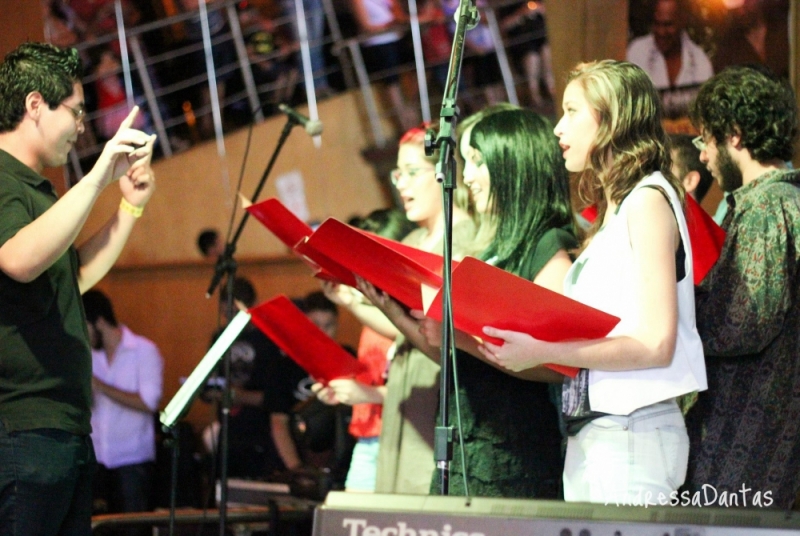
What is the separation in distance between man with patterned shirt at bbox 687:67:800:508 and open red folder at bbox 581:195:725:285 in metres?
0.02

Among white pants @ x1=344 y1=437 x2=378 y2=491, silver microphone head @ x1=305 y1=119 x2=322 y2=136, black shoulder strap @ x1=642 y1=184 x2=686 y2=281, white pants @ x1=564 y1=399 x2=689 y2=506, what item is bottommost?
white pants @ x1=344 y1=437 x2=378 y2=491

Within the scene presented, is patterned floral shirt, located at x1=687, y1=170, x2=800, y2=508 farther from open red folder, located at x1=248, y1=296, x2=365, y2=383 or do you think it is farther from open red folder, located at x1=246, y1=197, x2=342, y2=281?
open red folder, located at x1=248, y1=296, x2=365, y2=383

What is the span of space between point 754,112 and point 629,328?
0.75 metres

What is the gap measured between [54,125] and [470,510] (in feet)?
4.88

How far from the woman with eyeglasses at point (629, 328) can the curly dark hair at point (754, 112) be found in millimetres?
340

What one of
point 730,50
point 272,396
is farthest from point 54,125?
point 272,396

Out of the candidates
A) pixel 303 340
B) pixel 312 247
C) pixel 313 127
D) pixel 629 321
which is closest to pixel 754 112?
pixel 629 321

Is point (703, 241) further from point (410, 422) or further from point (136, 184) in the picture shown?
point (136, 184)

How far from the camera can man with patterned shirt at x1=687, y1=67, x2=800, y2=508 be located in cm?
207

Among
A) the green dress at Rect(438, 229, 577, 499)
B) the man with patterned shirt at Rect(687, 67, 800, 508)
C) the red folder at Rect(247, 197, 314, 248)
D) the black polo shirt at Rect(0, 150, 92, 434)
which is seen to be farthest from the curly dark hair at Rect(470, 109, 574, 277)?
the black polo shirt at Rect(0, 150, 92, 434)

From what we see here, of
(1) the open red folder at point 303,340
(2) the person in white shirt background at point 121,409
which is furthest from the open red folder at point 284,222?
(2) the person in white shirt background at point 121,409

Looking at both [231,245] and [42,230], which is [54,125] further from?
[231,245]

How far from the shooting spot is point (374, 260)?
Result: 2.06 meters

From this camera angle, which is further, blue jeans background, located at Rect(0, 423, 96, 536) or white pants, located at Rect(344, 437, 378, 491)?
white pants, located at Rect(344, 437, 378, 491)
